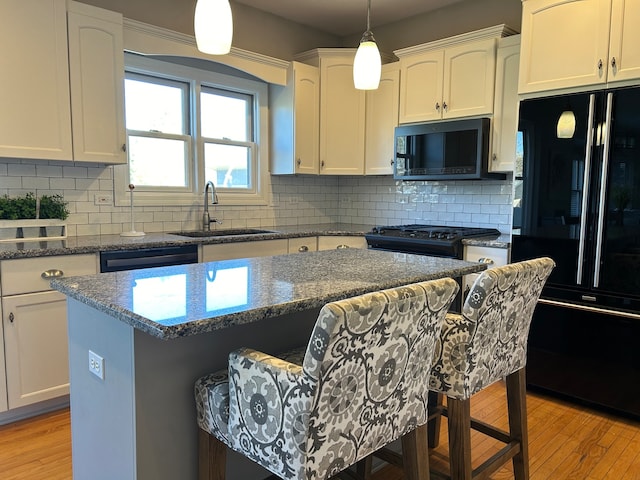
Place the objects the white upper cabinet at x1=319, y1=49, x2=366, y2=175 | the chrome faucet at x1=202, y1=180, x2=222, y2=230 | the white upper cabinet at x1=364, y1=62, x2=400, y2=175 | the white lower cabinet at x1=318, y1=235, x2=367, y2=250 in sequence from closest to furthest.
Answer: the chrome faucet at x1=202, y1=180, x2=222, y2=230
the white lower cabinet at x1=318, y1=235, x2=367, y2=250
the white upper cabinet at x1=364, y1=62, x2=400, y2=175
the white upper cabinet at x1=319, y1=49, x2=366, y2=175

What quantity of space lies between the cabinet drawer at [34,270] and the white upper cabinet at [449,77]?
2682mm

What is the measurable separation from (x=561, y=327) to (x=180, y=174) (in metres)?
2.92

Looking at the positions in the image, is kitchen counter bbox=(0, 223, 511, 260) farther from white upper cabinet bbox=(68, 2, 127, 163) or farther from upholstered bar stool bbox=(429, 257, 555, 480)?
upholstered bar stool bbox=(429, 257, 555, 480)

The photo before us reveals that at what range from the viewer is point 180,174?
3.82 metres

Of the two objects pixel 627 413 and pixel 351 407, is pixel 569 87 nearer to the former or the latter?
pixel 627 413

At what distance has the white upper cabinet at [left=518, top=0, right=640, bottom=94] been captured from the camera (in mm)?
2518

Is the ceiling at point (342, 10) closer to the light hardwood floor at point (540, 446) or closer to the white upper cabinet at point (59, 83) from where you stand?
the white upper cabinet at point (59, 83)

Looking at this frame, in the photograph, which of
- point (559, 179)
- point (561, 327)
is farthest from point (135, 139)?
point (561, 327)

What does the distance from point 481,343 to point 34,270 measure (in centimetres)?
224

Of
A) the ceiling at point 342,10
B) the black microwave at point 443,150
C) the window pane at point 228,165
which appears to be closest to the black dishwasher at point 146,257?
the window pane at point 228,165

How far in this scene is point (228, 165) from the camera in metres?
4.12

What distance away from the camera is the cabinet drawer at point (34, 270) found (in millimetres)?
2426

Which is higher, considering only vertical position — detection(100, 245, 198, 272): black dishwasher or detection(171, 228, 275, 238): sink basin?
detection(171, 228, 275, 238): sink basin

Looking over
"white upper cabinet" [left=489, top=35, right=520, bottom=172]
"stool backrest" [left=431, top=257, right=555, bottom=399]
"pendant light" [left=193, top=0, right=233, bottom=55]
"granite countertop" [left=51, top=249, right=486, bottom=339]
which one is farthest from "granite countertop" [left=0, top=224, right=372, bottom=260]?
"stool backrest" [left=431, top=257, right=555, bottom=399]
